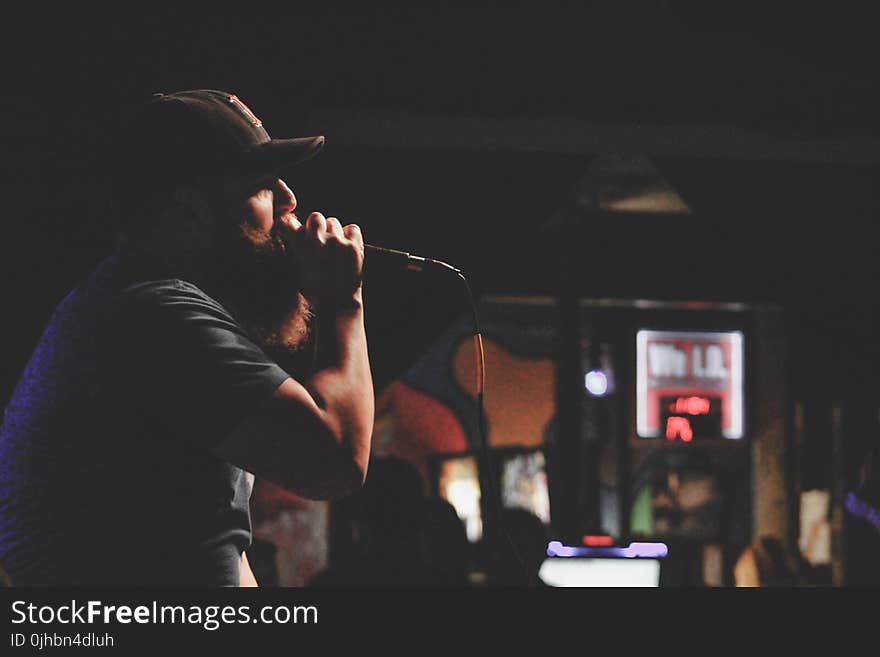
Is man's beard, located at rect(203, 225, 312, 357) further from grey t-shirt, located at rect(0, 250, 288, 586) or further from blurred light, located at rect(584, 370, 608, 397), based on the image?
blurred light, located at rect(584, 370, 608, 397)

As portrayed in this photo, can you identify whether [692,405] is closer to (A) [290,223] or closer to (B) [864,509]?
(B) [864,509]

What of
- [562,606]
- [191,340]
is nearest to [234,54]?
[191,340]

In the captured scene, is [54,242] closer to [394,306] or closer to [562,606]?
[394,306]

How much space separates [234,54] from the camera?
3.65m

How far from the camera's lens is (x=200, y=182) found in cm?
161

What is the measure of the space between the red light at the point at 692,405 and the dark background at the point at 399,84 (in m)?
4.06

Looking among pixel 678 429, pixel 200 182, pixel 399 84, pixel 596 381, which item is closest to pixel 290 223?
pixel 200 182

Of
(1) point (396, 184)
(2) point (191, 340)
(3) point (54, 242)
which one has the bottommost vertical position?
(2) point (191, 340)

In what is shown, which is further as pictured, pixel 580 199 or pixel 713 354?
pixel 713 354

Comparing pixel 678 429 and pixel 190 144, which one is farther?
pixel 678 429

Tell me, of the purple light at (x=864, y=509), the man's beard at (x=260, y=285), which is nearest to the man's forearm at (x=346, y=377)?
the man's beard at (x=260, y=285)

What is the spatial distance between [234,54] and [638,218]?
5169 millimetres

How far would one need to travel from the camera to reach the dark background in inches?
141

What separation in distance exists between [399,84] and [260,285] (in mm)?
2556
